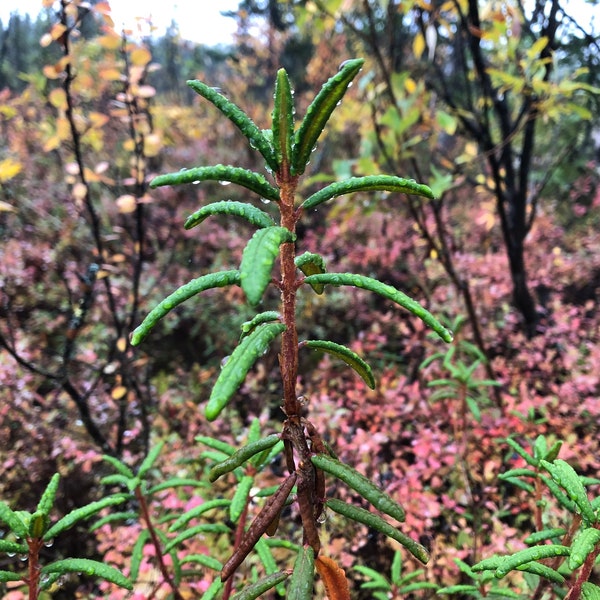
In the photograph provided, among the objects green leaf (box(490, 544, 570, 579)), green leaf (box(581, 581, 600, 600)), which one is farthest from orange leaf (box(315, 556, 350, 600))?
green leaf (box(581, 581, 600, 600))

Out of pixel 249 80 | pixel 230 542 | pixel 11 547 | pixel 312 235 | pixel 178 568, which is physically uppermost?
pixel 249 80

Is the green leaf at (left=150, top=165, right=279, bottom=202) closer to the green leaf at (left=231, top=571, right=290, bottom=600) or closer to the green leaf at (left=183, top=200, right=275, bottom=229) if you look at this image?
the green leaf at (left=183, top=200, right=275, bottom=229)

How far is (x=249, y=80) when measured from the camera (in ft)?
36.0

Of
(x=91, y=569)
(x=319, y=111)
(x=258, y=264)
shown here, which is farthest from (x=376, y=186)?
(x=91, y=569)

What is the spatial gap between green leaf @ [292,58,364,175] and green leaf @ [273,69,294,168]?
1cm

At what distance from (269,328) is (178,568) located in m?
1.14

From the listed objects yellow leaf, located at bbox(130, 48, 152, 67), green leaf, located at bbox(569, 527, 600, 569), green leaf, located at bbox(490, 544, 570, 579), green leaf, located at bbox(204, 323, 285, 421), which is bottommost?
green leaf, located at bbox(490, 544, 570, 579)

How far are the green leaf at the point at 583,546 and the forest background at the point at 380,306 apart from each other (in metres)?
1.01

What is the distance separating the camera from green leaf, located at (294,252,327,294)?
0.57 metres

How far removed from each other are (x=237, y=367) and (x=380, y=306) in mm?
3785

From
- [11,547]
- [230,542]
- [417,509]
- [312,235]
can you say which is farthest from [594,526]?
[312,235]

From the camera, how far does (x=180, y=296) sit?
1.66ft

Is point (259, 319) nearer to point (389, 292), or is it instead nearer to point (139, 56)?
point (389, 292)

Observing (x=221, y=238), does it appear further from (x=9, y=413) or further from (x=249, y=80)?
(x=249, y=80)
